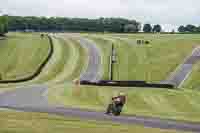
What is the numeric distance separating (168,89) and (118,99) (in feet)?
95.0

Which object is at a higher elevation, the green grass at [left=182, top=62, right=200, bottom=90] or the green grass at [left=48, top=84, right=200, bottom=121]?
the green grass at [left=48, top=84, right=200, bottom=121]

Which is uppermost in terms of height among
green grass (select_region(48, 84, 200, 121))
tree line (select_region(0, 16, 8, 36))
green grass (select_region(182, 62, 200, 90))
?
tree line (select_region(0, 16, 8, 36))

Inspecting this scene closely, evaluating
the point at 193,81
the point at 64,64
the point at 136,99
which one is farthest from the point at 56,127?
the point at 64,64

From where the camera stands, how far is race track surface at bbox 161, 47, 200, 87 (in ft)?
274

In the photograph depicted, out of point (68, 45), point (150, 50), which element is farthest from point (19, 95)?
point (68, 45)

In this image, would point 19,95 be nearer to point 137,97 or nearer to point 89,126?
point 137,97

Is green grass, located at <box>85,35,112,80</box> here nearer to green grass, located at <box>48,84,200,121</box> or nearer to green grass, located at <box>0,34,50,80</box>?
green grass, located at <box>0,34,50,80</box>

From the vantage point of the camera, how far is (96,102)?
56.1 meters

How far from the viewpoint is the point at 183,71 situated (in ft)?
297

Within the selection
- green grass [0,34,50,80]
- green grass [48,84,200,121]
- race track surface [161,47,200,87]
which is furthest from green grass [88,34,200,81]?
green grass [48,84,200,121]

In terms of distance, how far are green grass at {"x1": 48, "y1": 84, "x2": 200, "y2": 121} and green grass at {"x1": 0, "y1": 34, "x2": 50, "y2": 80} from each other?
26872mm

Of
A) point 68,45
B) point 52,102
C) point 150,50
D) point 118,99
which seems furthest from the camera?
point 68,45

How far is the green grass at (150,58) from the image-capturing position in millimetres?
89656

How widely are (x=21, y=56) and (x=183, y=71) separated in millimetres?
38968
